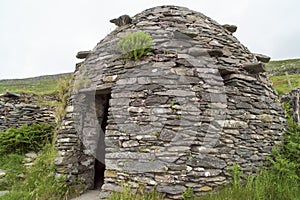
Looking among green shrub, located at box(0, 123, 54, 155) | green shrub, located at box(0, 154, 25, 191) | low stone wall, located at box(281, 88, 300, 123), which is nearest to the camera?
green shrub, located at box(0, 154, 25, 191)

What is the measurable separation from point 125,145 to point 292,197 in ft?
8.99

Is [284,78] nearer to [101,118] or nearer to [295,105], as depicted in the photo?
[295,105]

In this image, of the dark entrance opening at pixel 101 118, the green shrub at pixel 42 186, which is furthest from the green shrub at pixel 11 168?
the dark entrance opening at pixel 101 118

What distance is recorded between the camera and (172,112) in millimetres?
4164

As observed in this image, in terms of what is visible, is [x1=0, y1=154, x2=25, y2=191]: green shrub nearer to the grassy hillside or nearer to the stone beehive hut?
the stone beehive hut

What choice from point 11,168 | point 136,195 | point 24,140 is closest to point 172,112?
point 136,195

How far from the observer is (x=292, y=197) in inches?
149

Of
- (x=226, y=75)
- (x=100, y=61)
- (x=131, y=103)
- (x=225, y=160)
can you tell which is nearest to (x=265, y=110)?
(x=226, y=75)

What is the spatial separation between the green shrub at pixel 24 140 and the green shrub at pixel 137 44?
461 centimetres

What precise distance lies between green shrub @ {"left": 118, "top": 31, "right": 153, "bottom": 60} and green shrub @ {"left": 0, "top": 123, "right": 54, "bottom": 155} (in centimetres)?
461

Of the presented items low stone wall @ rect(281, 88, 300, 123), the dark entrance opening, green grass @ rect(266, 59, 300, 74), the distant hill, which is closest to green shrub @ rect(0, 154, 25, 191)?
the dark entrance opening

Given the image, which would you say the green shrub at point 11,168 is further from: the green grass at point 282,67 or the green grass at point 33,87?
the green grass at point 282,67

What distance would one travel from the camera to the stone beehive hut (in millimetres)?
4035

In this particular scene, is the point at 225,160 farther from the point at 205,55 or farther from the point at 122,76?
the point at 122,76
